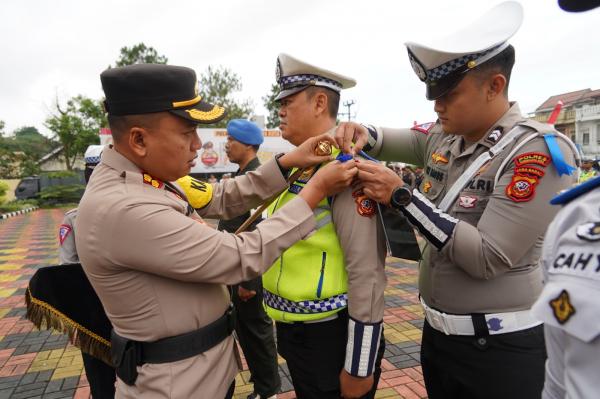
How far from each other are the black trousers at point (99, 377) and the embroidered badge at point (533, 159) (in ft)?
8.83

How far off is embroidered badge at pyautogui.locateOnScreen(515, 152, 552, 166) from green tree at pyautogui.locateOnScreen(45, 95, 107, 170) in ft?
107

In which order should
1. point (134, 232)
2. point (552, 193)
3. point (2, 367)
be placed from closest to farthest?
point (134, 232)
point (552, 193)
point (2, 367)

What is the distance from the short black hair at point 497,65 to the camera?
5.18ft

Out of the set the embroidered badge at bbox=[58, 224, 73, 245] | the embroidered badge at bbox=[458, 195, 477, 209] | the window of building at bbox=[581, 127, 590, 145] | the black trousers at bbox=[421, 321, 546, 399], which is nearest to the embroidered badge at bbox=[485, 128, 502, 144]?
the embroidered badge at bbox=[458, 195, 477, 209]

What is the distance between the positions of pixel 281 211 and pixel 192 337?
60cm

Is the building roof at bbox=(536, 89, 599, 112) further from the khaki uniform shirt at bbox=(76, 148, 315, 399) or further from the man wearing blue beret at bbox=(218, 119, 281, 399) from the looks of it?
the khaki uniform shirt at bbox=(76, 148, 315, 399)

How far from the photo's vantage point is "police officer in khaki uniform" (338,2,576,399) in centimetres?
146

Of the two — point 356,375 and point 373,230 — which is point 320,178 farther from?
point 356,375

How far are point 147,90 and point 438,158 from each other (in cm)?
139

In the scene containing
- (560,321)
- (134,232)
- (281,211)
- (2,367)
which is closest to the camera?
(560,321)

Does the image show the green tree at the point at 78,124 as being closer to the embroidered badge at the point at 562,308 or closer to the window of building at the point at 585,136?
the embroidered badge at the point at 562,308

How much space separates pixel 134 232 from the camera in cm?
132

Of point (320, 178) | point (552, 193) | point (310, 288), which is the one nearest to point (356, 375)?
point (310, 288)

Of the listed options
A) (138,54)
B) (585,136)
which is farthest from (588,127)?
(138,54)
